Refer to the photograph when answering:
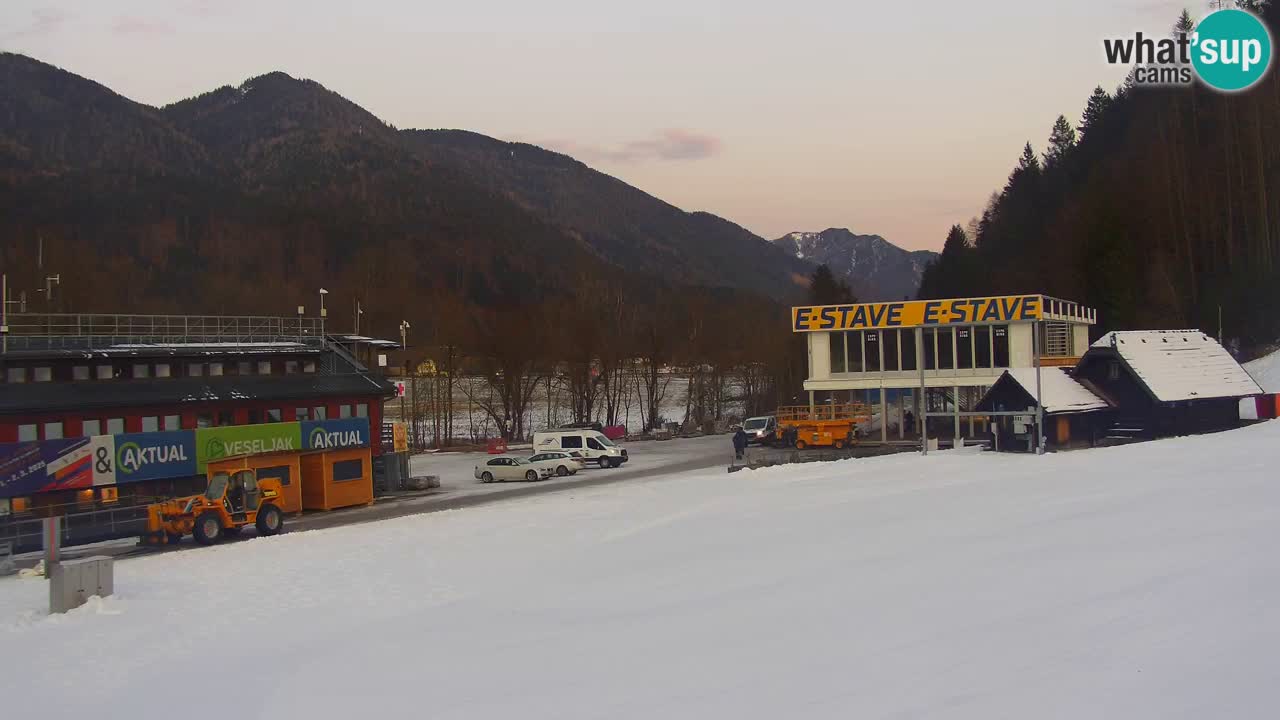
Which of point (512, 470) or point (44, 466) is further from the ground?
point (44, 466)

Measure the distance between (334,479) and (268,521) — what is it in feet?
24.6

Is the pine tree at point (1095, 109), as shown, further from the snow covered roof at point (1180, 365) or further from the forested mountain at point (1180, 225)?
the snow covered roof at point (1180, 365)

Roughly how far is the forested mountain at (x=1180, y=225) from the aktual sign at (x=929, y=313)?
54.9 feet

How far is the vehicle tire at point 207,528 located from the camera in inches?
1074

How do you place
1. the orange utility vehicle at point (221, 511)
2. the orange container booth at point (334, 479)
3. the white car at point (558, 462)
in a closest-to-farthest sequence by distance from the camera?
the orange utility vehicle at point (221, 511), the orange container booth at point (334, 479), the white car at point (558, 462)

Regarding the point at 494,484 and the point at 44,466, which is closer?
the point at 44,466

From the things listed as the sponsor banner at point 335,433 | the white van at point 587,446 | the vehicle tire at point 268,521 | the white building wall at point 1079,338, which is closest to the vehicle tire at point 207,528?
the vehicle tire at point 268,521

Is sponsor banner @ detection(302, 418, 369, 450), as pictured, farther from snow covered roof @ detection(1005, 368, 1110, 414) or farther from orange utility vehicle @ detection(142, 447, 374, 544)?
snow covered roof @ detection(1005, 368, 1110, 414)

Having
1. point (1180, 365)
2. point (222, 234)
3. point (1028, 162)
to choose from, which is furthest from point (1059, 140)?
point (222, 234)

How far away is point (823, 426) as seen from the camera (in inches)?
1849

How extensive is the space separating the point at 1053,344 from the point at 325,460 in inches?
1478

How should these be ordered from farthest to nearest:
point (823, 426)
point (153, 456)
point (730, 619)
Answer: point (823, 426) < point (153, 456) < point (730, 619)

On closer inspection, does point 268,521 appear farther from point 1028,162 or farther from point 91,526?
point 1028,162

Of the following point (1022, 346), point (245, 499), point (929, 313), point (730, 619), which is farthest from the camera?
point (929, 313)
